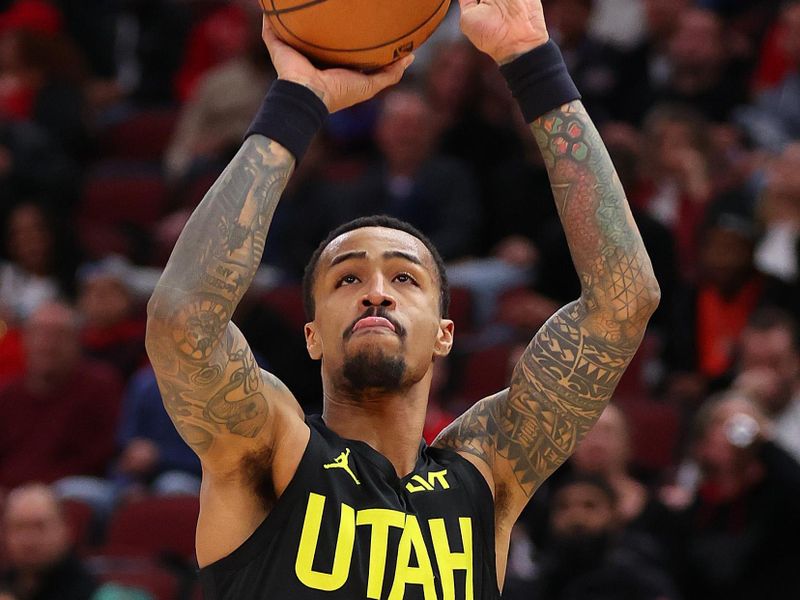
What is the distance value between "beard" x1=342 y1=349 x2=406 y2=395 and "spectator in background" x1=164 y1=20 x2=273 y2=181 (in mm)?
6418

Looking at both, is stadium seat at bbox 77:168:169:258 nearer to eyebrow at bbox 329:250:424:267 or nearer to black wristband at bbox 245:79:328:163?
eyebrow at bbox 329:250:424:267

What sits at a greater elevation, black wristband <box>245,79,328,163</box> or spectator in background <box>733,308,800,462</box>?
black wristband <box>245,79,328,163</box>

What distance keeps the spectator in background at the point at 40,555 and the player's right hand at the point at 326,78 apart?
3.66 meters

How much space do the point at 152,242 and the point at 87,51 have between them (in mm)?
3096

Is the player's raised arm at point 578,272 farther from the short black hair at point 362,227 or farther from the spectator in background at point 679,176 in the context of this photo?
the spectator in background at point 679,176

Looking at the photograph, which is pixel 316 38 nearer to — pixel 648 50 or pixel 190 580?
pixel 190 580

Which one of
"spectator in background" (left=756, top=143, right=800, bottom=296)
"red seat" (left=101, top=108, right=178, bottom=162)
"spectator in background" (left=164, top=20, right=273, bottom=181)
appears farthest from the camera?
"red seat" (left=101, top=108, right=178, bottom=162)

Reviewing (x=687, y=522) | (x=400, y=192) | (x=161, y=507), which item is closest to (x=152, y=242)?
(x=400, y=192)

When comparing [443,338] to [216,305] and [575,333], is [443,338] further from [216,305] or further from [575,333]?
[216,305]

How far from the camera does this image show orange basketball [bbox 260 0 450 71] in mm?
3617

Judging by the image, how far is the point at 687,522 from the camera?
22.5ft

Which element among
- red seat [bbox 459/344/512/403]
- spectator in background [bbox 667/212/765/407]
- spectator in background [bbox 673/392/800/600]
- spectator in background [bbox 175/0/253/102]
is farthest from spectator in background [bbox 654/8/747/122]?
spectator in background [bbox 175/0/253/102]

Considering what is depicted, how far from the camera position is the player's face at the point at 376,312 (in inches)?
144

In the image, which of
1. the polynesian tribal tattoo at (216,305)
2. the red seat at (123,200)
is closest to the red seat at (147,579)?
the polynesian tribal tattoo at (216,305)
